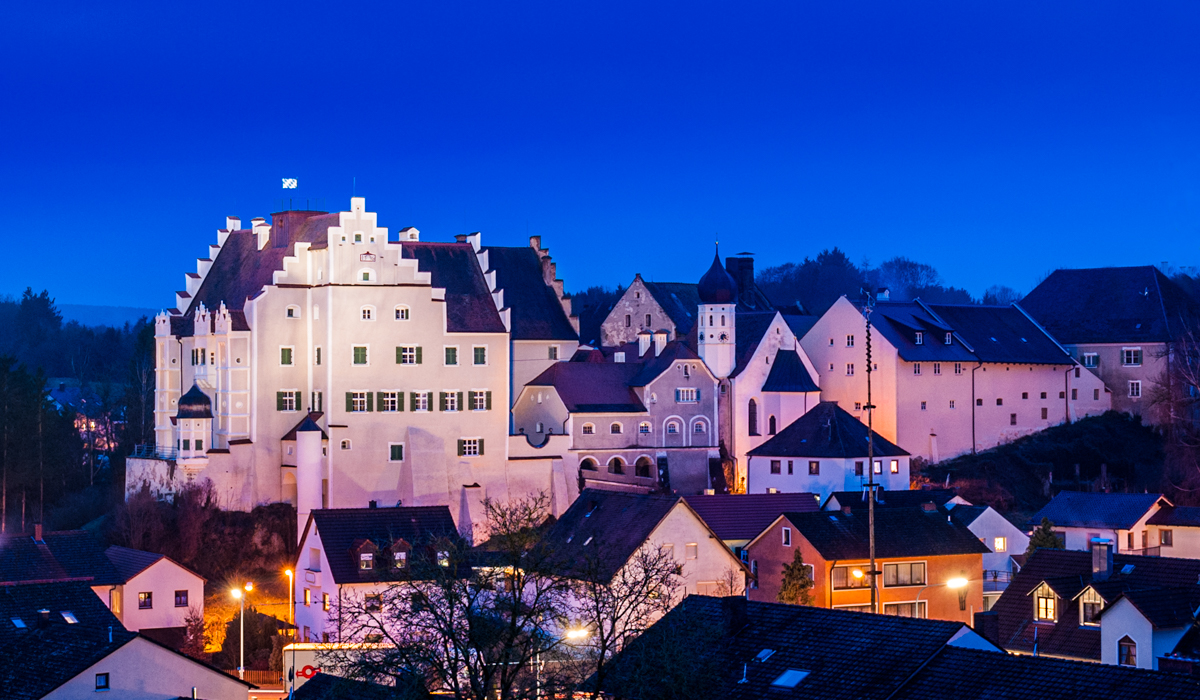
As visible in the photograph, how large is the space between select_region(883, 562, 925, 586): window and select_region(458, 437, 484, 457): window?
81.7 feet

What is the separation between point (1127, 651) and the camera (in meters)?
49.8

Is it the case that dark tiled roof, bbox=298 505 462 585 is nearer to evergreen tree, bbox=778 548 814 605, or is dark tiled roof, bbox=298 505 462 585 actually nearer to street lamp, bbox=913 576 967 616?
evergreen tree, bbox=778 548 814 605

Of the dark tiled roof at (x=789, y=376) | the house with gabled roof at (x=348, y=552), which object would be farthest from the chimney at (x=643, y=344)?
the house with gabled roof at (x=348, y=552)

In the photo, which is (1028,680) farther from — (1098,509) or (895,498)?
(1098,509)

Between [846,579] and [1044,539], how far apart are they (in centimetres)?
1045

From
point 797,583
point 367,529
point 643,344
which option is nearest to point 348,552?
point 367,529

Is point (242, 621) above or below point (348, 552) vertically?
below

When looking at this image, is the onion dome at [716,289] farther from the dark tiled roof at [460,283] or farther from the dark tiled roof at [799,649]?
the dark tiled roof at [799,649]

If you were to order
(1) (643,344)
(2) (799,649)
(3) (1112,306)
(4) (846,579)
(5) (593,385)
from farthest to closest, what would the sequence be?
(3) (1112,306)
(1) (643,344)
(5) (593,385)
(4) (846,579)
(2) (799,649)

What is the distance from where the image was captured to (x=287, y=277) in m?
83.0

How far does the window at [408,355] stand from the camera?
8338cm

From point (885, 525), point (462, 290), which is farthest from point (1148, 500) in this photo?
point (462, 290)

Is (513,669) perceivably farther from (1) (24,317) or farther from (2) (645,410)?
(1) (24,317)

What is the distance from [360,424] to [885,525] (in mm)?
25798
